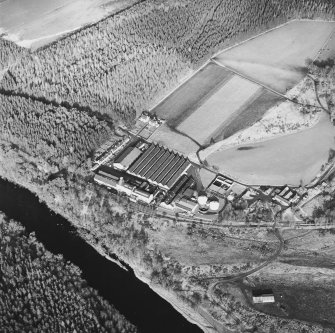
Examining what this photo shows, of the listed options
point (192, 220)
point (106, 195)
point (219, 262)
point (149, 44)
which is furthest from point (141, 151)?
point (149, 44)

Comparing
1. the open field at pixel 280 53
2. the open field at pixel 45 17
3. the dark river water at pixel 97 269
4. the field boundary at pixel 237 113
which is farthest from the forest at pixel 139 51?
Answer: the dark river water at pixel 97 269

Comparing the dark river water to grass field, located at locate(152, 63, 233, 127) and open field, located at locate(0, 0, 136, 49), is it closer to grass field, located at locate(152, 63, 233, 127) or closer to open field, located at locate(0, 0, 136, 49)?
grass field, located at locate(152, 63, 233, 127)

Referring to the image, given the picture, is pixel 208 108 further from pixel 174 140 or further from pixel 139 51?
pixel 139 51

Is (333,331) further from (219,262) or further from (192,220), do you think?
(192,220)

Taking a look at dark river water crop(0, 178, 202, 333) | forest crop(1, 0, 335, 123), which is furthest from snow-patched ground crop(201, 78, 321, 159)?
dark river water crop(0, 178, 202, 333)

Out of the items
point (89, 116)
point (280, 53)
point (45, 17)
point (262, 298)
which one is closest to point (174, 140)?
point (89, 116)

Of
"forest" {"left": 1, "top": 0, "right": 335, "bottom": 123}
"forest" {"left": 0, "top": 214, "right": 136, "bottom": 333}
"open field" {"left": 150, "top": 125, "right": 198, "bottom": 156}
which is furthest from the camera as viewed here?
"forest" {"left": 1, "top": 0, "right": 335, "bottom": 123}
